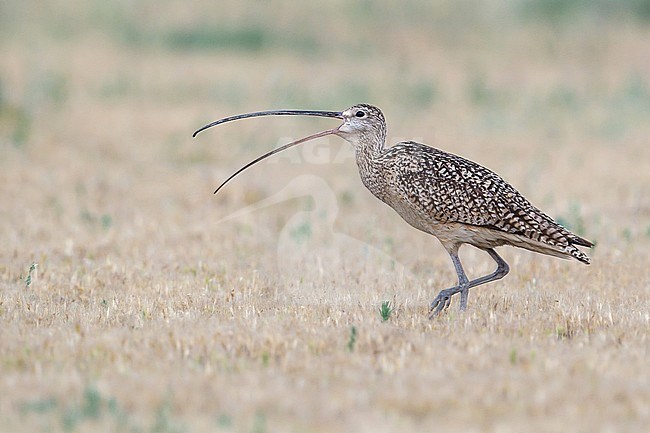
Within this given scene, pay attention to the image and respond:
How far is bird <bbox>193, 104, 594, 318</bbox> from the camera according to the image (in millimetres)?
8484

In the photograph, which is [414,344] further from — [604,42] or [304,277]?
[604,42]

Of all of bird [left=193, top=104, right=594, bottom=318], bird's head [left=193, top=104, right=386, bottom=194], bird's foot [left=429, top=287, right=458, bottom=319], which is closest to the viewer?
bird [left=193, top=104, right=594, bottom=318]

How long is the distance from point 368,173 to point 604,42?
25018 millimetres

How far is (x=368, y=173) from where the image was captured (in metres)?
9.10

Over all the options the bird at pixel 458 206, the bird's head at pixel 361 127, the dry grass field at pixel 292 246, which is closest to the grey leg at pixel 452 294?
the bird at pixel 458 206

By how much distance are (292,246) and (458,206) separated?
12.3 ft

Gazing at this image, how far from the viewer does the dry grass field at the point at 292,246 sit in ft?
19.9

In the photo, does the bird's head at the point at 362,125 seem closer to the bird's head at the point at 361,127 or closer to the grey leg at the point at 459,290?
the bird's head at the point at 361,127

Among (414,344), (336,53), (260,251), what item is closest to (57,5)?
(336,53)

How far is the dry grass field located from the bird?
53cm

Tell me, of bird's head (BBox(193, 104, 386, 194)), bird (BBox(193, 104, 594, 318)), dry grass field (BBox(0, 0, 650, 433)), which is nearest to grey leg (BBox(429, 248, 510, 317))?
bird (BBox(193, 104, 594, 318))

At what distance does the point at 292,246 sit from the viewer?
12.0m

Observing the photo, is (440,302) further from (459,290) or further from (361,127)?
(361,127)

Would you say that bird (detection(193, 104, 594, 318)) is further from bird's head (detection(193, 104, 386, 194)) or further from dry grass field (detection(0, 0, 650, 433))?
dry grass field (detection(0, 0, 650, 433))
